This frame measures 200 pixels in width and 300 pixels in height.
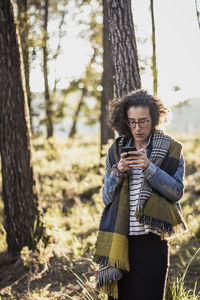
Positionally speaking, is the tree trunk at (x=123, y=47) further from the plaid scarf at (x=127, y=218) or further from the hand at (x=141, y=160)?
the hand at (x=141, y=160)

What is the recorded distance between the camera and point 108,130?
904 centimetres

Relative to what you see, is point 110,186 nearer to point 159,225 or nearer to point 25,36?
point 159,225

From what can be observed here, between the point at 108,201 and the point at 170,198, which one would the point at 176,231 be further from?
the point at 108,201

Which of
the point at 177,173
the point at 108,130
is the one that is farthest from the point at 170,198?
the point at 108,130

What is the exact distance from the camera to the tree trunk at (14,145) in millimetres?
5066

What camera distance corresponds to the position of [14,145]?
515 cm

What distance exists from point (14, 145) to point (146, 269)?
10.2 feet

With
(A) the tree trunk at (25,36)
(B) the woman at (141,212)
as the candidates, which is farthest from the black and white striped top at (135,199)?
(A) the tree trunk at (25,36)

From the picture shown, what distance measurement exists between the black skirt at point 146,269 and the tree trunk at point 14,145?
2870 millimetres

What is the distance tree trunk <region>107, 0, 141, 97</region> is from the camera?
151 inches

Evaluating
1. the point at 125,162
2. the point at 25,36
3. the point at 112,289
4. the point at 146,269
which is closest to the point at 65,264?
the point at 112,289

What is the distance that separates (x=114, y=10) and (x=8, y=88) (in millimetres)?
2011

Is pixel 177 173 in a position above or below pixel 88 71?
below

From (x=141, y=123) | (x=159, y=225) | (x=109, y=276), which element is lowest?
(x=109, y=276)
